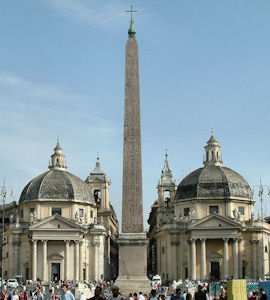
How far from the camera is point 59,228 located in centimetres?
7994

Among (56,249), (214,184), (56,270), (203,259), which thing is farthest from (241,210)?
(56,270)

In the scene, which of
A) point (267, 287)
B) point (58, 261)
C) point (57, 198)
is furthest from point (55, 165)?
point (267, 287)

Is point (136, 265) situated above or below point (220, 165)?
below

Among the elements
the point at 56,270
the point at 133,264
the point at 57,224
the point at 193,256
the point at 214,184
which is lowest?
the point at 56,270

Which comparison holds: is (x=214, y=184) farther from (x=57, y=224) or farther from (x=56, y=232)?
(x=56, y=232)

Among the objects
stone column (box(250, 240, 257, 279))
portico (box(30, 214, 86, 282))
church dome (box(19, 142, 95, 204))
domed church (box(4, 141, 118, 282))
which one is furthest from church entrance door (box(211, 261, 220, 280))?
church dome (box(19, 142, 95, 204))

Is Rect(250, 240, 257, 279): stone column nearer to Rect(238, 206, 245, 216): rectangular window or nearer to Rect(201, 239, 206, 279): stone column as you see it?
Rect(238, 206, 245, 216): rectangular window

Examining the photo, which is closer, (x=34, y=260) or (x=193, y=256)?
(x=34, y=260)

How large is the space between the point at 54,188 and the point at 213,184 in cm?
1821

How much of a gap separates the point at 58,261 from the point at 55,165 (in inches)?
494

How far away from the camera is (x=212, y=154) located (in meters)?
87.6

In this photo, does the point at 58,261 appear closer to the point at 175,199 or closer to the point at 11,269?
the point at 11,269

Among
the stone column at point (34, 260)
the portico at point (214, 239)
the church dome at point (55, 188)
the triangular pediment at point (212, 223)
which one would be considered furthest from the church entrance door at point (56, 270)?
the triangular pediment at point (212, 223)

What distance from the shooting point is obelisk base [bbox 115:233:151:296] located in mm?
38250
